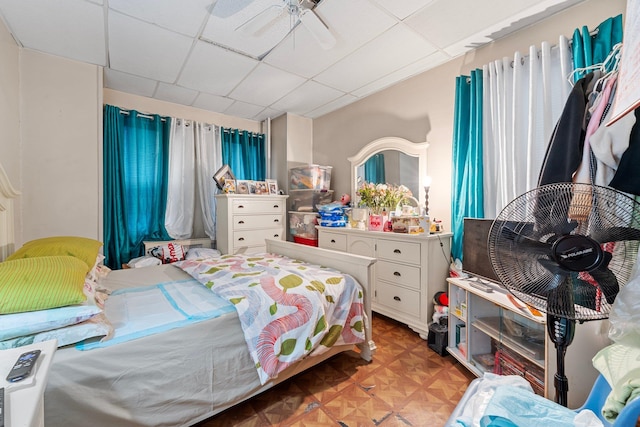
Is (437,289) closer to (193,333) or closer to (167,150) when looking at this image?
(193,333)

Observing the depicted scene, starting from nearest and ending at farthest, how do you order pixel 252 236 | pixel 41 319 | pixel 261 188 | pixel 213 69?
1. pixel 41 319
2. pixel 213 69
3. pixel 252 236
4. pixel 261 188

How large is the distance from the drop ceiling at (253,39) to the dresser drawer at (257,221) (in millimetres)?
1453

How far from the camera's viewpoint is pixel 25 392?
0.55 m

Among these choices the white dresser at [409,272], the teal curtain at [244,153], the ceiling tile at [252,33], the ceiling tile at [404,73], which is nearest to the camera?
the ceiling tile at [252,33]

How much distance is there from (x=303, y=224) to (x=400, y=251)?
1.55 m

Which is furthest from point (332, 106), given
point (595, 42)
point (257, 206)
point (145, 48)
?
point (595, 42)

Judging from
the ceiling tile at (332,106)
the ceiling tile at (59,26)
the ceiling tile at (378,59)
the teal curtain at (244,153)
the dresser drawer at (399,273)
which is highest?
the ceiling tile at (332,106)

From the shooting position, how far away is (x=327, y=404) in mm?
1534

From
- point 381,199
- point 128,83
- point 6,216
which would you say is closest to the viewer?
point 6,216

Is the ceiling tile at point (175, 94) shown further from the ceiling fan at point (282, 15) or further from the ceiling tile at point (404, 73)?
the ceiling tile at point (404, 73)

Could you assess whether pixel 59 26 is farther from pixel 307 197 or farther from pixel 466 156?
pixel 466 156

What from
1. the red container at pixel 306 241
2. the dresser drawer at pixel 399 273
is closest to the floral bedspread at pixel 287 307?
the dresser drawer at pixel 399 273

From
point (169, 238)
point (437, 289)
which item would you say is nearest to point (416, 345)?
point (437, 289)

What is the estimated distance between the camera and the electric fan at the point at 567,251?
0.87 meters
